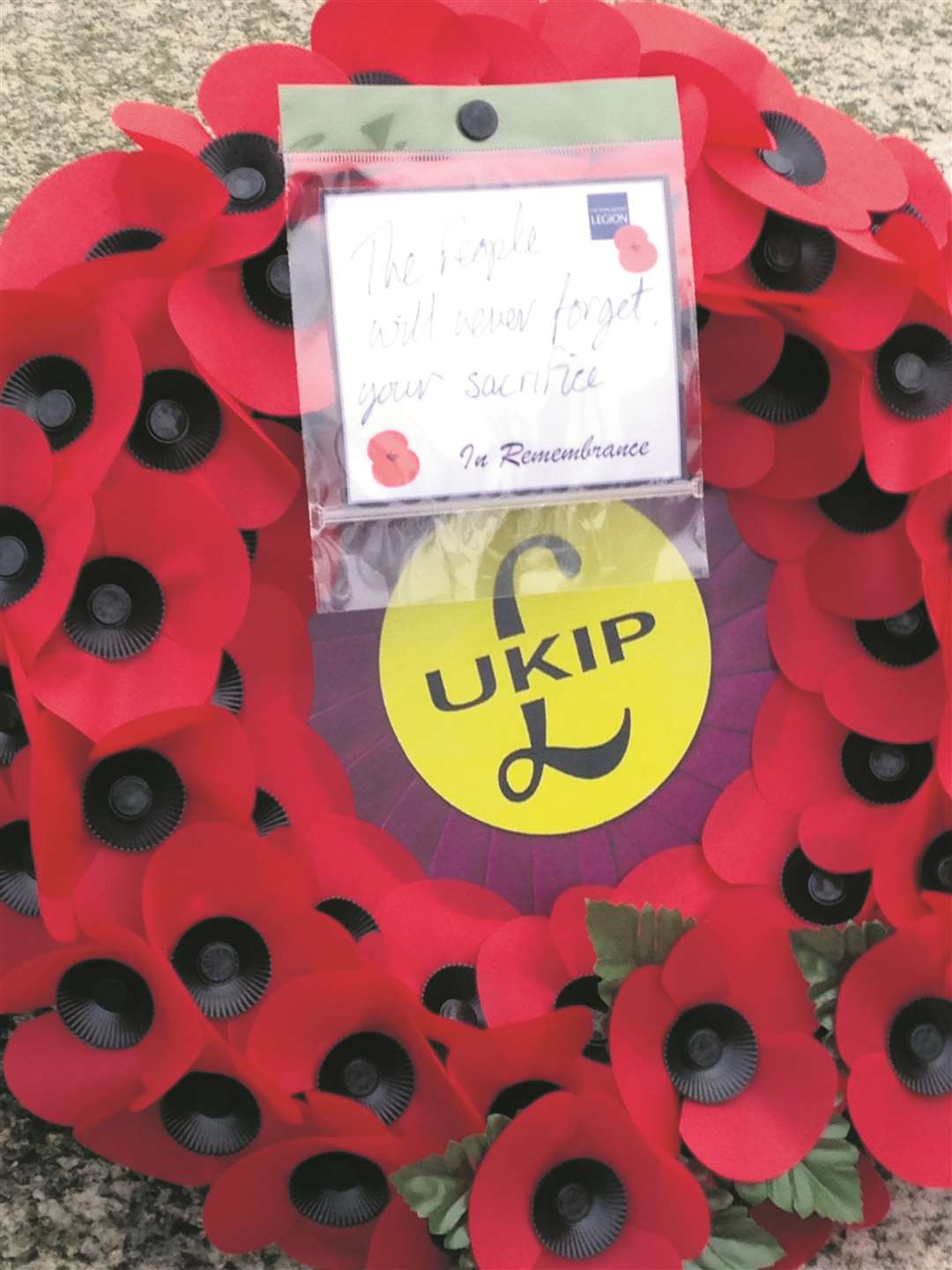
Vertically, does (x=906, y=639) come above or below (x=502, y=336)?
below

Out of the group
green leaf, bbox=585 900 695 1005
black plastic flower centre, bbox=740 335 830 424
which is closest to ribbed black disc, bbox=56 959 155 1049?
green leaf, bbox=585 900 695 1005

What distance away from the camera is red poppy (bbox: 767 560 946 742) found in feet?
2.16

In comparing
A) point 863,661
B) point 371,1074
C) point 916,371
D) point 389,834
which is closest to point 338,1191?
point 371,1074

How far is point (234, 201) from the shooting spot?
2.01 feet

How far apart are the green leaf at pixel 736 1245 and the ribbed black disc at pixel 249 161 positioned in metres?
0.55

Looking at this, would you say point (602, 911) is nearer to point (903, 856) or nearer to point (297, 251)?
point (903, 856)

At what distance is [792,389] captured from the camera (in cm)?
67

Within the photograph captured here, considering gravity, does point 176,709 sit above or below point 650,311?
below

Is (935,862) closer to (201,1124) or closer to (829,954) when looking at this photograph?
(829,954)

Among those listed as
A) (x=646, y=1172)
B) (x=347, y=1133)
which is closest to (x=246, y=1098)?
(x=347, y=1133)

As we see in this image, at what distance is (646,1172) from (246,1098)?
0.19 meters

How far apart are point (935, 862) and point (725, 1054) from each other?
5.8 inches

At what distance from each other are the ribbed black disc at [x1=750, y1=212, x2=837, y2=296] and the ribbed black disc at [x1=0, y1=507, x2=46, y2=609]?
388 mm

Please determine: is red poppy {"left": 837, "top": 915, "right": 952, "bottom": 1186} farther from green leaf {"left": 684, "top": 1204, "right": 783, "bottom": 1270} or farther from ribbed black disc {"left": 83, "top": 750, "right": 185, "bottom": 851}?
ribbed black disc {"left": 83, "top": 750, "right": 185, "bottom": 851}
